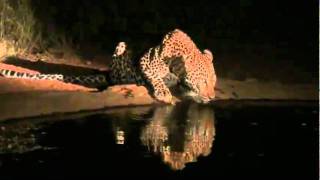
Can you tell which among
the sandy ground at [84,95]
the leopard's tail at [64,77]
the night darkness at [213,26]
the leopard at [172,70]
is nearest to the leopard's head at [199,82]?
the leopard at [172,70]

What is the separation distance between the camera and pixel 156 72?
809 centimetres

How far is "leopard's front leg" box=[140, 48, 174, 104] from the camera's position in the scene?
7.86 meters

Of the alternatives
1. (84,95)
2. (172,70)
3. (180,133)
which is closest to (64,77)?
(84,95)

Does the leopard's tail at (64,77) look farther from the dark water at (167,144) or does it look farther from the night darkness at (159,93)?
the dark water at (167,144)

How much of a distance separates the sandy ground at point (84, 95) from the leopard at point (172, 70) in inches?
7.2

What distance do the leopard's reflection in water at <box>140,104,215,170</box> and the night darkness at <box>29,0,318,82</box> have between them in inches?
109

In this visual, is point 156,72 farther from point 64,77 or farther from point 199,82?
point 64,77

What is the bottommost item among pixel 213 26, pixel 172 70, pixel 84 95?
pixel 84 95

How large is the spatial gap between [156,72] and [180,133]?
1.86 m

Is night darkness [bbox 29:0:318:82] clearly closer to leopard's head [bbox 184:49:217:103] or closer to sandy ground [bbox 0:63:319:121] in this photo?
sandy ground [bbox 0:63:319:121]

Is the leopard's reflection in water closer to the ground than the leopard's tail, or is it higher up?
closer to the ground

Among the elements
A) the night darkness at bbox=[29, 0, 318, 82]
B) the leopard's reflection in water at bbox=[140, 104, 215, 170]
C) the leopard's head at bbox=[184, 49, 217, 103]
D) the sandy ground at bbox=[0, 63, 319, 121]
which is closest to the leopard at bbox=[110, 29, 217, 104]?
the leopard's head at bbox=[184, 49, 217, 103]

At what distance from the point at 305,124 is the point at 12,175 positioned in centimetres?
294

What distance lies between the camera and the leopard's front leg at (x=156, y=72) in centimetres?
786
